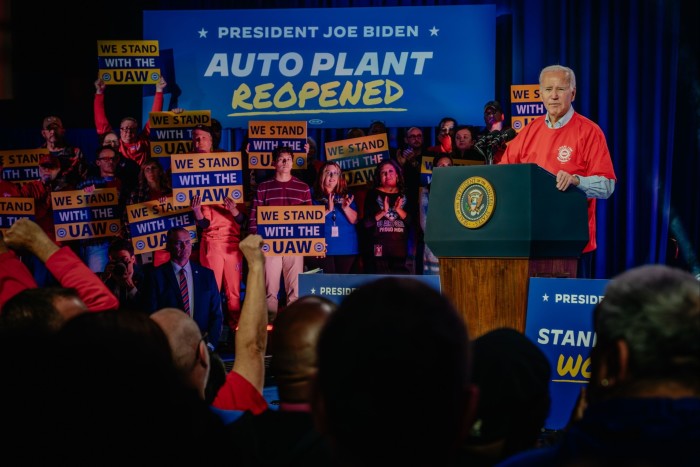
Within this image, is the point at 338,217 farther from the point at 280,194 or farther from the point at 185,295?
the point at 185,295

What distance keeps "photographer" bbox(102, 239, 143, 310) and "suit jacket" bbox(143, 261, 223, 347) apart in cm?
43

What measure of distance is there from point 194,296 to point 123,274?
1021mm

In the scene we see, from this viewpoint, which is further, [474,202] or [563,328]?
[474,202]

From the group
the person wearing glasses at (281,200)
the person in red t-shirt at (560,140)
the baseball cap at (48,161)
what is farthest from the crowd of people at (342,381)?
the baseball cap at (48,161)

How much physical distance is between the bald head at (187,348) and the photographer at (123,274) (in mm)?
5567

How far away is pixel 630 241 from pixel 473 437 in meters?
6.89

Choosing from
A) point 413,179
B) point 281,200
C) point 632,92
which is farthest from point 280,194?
point 632,92

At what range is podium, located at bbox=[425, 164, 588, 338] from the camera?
3043 millimetres

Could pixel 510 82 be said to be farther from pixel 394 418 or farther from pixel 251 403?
pixel 394 418

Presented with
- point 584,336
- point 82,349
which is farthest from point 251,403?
point 584,336

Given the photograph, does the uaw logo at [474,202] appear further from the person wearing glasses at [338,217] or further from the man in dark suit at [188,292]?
the person wearing glasses at [338,217]

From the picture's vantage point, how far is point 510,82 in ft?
26.6

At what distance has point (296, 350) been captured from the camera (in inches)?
57.6

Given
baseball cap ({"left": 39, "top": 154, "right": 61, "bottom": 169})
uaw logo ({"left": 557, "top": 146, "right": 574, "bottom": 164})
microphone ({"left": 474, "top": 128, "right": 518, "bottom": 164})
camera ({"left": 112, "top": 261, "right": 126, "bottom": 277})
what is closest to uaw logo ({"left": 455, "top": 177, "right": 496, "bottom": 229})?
microphone ({"left": 474, "top": 128, "right": 518, "bottom": 164})
